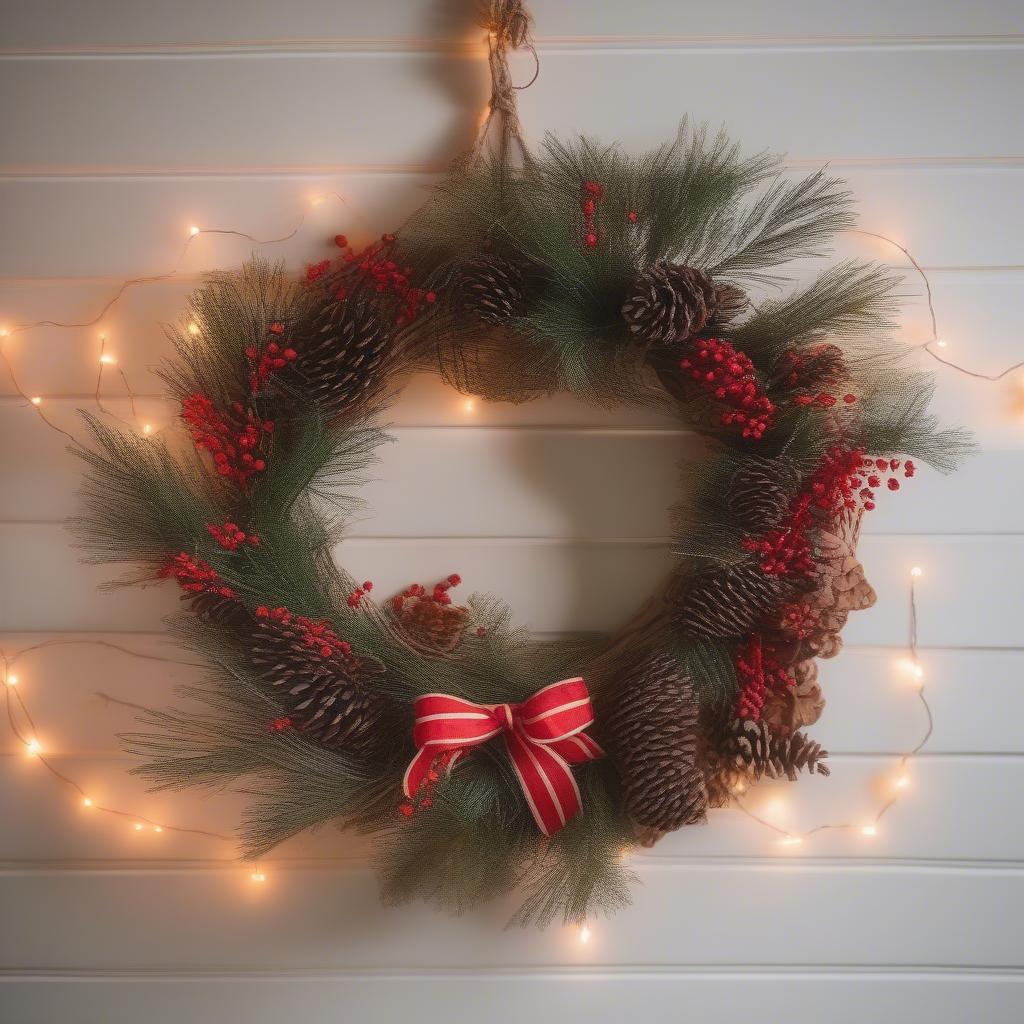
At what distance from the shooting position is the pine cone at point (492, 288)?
33.4 inches

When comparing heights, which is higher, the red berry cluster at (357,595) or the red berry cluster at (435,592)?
the red berry cluster at (357,595)

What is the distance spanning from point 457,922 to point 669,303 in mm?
846

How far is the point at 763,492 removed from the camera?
84 centimetres

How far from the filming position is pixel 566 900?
0.88m

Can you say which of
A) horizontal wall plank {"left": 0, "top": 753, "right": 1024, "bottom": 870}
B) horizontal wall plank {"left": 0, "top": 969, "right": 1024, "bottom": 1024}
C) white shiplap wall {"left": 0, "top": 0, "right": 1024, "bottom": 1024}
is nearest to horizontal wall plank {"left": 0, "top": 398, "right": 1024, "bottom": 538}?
white shiplap wall {"left": 0, "top": 0, "right": 1024, "bottom": 1024}

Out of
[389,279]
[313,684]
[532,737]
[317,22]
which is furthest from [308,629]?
[317,22]

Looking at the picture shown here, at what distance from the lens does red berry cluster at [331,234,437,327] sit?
87 cm

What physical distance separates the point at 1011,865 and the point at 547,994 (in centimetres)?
66

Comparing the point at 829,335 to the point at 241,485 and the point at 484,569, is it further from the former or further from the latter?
the point at 241,485

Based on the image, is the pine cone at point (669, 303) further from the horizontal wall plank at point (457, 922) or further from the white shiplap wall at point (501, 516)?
the horizontal wall plank at point (457, 922)

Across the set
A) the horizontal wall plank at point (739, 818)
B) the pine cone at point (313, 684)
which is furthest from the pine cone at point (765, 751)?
the pine cone at point (313, 684)

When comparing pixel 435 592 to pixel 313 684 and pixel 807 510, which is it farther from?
pixel 807 510

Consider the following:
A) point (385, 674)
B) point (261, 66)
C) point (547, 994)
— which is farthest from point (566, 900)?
point (261, 66)

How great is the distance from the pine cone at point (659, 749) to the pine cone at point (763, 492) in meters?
0.20
